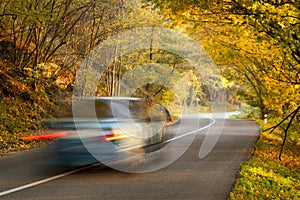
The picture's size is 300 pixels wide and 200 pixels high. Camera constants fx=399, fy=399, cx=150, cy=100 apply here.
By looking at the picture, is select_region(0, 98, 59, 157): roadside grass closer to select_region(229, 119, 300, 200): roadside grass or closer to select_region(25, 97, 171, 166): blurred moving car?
select_region(25, 97, 171, 166): blurred moving car

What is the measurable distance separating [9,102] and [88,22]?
844cm

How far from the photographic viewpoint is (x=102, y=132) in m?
9.08

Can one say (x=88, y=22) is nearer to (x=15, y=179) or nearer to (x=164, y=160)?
(x=164, y=160)

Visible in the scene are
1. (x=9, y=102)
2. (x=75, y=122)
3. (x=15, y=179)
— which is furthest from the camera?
(x=9, y=102)

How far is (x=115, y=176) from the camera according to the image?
8906 millimetres

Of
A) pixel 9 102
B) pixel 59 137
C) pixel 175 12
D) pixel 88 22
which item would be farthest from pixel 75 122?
pixel 88 22

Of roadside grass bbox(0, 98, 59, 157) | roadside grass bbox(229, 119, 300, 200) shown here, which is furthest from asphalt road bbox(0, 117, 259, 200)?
roadside grass bbox(0, 98, 59, 157)

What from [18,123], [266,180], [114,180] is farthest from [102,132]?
[18,123]

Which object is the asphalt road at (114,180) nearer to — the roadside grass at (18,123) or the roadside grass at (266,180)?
the roadside grass at (266,180)

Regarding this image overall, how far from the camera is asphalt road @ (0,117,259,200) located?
7.16 meters

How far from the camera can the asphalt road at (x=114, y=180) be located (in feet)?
23.5

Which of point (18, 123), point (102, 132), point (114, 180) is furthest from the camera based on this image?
point (18, 123)

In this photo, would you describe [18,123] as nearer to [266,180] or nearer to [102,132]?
[102,132]

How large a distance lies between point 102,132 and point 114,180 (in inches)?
47.0
